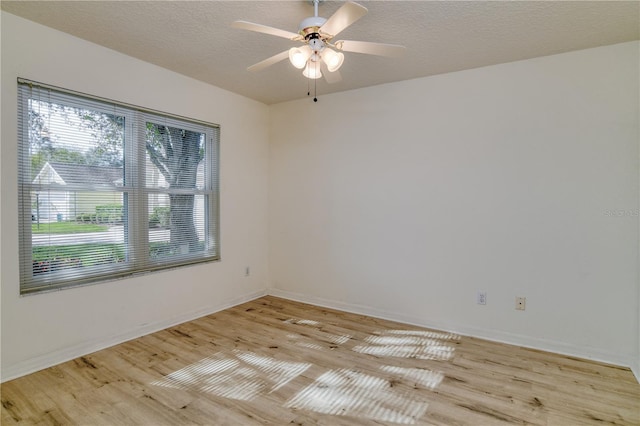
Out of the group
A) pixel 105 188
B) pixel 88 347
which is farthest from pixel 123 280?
pixel 105 188

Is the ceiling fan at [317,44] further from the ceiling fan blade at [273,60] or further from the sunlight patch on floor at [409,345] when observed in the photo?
the sunlight patch on floor at [409,345]

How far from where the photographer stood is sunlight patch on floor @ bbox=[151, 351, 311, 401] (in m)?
2.19

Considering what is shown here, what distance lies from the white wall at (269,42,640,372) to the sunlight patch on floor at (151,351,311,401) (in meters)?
1.45

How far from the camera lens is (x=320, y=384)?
2.26 m

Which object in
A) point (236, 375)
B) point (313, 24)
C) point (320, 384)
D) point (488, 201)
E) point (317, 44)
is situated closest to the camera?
point (313, 24)

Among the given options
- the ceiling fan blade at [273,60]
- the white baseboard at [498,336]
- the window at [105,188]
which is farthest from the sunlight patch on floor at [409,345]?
the ceiling fan blade at [273,60]

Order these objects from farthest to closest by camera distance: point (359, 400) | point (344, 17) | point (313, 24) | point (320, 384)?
1. point (320, 384)
2. point (359, 400)
3. point (313, 24)
4. point (344, 17)

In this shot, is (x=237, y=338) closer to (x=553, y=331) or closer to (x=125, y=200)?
(x=125, y=200)

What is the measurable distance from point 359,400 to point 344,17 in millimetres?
2249

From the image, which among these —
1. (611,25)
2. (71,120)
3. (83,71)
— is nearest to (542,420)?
(611,25)

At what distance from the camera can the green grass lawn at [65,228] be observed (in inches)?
95.4

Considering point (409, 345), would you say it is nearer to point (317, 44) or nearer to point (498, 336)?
point (498, 336)

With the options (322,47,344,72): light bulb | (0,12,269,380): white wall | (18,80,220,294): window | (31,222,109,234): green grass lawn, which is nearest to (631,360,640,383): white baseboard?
(322,47,344,72): light bulb

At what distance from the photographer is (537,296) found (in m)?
2.83
